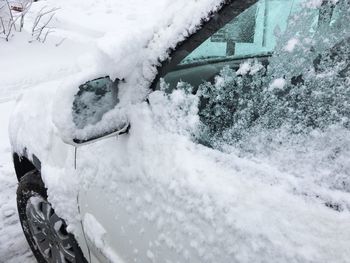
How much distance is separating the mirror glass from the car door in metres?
0.11

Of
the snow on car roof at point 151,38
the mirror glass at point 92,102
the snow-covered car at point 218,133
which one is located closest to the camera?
the snow-covered car at point 218,133

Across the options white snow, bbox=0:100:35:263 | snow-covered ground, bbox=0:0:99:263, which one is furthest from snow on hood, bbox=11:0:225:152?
white snow, bbox=0:100:35:263

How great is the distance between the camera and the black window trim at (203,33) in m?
1.28

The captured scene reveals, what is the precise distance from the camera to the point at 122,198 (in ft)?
5.17

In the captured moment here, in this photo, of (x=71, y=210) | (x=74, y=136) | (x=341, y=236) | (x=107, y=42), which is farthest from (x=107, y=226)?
(x=341, y=236)

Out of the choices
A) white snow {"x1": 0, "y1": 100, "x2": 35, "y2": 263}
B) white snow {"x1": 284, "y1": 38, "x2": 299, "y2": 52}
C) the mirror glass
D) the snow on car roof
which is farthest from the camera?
white snow {"x1": 0, "y1": 100, "x2": 35, "y2": 263}

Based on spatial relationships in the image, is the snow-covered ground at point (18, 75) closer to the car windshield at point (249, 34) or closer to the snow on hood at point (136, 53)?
the snow on hood at point (136, 53)

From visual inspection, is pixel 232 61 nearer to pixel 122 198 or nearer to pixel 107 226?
pixel 122 198

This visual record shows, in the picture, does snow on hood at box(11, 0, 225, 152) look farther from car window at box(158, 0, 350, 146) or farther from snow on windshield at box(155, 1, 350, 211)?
snow on windshield at box(155, 1, 350, 211)

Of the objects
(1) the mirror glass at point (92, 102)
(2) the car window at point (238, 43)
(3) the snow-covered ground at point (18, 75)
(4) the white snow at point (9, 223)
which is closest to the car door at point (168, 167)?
(2) the car window at point (238, 43)

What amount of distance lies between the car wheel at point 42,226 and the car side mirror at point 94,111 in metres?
0.78

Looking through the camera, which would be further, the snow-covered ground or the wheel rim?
the snow-covered ground

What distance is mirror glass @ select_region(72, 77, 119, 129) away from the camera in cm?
146

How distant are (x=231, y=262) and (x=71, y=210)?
3.31 ft
